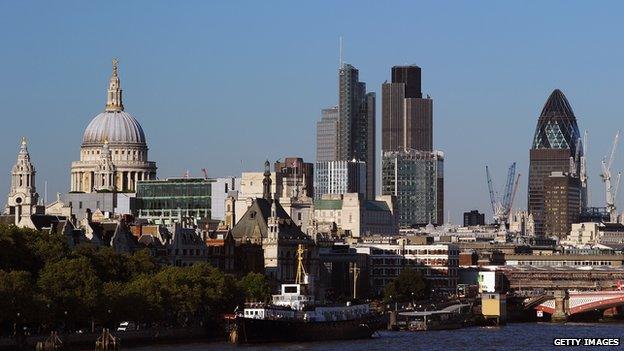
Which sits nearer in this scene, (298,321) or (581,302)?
(298,321)

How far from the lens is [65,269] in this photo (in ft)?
437

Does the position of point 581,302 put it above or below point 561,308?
above

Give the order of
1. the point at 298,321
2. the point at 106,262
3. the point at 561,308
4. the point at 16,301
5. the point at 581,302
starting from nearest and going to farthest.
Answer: the point at 16,301 → the point at 298,321 → the point at 106,262 → the point at 561,308 → the point at 581,302

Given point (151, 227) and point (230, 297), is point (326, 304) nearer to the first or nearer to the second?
point (230, 297)

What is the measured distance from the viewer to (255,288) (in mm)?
166625

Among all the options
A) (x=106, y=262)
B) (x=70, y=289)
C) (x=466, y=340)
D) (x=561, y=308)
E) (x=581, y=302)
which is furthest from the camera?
(x=581, y=302)

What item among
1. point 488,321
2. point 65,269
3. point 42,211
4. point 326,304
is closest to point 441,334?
point 326,304

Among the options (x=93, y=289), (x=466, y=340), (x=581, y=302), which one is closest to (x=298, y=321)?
(x=466, y=340)

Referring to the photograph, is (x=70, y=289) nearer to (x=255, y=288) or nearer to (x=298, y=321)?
(x=298, y=321)

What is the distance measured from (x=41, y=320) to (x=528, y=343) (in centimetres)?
3538

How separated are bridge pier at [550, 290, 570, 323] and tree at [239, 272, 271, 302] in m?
32.8

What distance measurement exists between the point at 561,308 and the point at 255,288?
3920 centimetres

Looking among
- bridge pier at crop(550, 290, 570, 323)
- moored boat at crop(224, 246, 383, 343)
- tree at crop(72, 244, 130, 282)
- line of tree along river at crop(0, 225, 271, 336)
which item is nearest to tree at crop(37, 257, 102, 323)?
line of tree along river at crop(0, 225, 271, 336)

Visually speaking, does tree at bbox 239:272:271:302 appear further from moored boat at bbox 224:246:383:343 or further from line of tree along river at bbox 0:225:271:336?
moored boat at bbox 224:246:383:343
